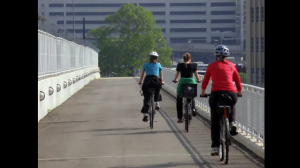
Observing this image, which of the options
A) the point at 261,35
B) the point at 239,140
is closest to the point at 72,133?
the point at 239,140

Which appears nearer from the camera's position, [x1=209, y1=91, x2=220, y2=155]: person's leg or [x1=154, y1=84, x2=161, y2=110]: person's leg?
[x1=209, y1=91, x2=220, y2=155]: person's leg

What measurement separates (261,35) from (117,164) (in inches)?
3204

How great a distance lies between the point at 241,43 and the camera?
573ft

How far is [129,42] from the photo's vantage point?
112375 millimetres

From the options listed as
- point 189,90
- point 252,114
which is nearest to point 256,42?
point 189,90

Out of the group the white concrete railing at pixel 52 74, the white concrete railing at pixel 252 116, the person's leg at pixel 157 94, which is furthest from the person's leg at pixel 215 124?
the white concrete railing at pixel 52 74

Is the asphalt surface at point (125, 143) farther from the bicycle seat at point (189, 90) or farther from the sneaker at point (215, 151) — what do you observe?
the bicycle seat at point (189, 90)

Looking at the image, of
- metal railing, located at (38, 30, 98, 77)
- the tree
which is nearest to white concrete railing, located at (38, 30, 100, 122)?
metal railing, located at (38, 30, 98, 77)

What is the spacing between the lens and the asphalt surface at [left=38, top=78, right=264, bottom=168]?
10.5 metres

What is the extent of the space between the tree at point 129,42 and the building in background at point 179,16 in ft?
209

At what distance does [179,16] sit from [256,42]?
307ft

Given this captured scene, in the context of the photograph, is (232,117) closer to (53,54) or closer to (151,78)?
Result: (151,78)

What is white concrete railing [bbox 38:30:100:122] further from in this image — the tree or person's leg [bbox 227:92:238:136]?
the tree

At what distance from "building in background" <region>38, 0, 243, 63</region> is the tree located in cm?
6367
